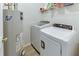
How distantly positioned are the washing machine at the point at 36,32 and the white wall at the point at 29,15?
3.6 inches

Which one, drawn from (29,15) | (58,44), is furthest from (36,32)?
(58,44)

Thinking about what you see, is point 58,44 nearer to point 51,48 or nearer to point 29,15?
point 51,48

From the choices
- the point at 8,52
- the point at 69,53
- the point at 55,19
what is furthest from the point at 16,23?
the point at 69,53

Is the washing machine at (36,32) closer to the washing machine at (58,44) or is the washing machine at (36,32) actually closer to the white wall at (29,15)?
the white wall at (29,15)

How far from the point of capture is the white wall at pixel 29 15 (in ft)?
6.63

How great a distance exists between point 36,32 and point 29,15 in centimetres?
37

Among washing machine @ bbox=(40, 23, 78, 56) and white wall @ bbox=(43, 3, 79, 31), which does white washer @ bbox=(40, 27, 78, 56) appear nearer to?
washing machine @ bbox=(40, 23, 78, 56)

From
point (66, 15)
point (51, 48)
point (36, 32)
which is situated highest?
point (66, 15)

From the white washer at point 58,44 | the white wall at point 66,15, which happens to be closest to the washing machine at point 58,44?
the white washer at point 58,44

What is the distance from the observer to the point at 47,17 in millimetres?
2043

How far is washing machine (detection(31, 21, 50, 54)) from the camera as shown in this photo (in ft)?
6.38

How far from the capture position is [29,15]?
213 centimetres

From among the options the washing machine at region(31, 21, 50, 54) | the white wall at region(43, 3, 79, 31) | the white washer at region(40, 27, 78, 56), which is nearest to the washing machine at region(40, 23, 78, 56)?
the white washer at region(40, 27, 78, 56)

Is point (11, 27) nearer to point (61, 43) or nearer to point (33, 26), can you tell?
point (33, 26)
